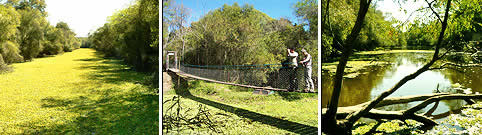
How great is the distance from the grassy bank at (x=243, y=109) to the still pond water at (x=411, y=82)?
1232mm

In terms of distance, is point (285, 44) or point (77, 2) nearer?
point (77, 2)

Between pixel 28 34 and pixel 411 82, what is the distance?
4367 mm

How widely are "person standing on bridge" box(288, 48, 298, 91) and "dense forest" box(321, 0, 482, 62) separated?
2.97 ft

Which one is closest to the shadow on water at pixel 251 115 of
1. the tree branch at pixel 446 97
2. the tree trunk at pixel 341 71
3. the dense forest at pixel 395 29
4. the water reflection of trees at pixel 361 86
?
the tree trunk at pixel 341 71

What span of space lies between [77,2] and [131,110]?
1.47 m

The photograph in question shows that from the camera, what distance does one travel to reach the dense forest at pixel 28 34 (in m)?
2.81

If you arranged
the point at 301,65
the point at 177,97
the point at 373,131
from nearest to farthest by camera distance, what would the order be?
1. the point at 373,131
2. the point at 177,97
3. the point at 301,65

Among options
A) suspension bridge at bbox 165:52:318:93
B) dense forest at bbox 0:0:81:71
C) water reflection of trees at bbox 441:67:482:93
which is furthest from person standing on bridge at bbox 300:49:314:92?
dense forest at bbox 0:0:81:71

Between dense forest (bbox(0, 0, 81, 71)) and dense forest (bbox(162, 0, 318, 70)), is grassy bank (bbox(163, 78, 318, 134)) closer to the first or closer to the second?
dense forest (bbox(162, 0, 318, 70))

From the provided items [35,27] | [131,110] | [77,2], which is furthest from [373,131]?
[35,27]

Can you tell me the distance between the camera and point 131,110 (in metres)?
3.32

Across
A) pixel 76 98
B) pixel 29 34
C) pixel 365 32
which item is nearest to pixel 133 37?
pixel 76 98

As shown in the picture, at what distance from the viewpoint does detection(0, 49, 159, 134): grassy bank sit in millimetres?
2838

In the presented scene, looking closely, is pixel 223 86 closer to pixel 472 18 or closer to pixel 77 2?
pixel 77 2
